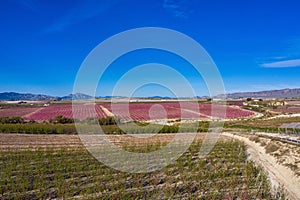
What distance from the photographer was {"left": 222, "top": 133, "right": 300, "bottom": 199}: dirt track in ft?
32.6

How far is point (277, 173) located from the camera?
1200 centimetres

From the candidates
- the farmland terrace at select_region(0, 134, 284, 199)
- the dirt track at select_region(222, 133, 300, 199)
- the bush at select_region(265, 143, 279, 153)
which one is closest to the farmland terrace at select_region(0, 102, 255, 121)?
the bush at select_region(265, 143, 279, 153)

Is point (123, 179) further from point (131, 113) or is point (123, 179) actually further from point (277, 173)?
point (131, 113)

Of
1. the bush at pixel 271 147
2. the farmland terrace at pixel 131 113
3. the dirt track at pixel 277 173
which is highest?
the farmland terrace at pixel 131 113

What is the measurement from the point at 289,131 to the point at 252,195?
1844 centimetres

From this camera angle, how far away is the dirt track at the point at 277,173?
32.6ft

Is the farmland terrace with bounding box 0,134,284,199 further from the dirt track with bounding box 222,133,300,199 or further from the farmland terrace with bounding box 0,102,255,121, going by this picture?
the farmland terrace with bounding box 0,102,255,121

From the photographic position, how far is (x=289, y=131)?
993 inches

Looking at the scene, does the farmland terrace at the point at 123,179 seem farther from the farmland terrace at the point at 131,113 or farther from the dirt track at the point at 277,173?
the farmland terrace at the point at 131,113

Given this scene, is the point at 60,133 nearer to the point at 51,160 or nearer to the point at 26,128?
the point at 26,128

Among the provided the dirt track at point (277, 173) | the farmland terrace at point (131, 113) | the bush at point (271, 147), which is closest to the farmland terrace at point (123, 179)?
the dirt track at point (277, 173)

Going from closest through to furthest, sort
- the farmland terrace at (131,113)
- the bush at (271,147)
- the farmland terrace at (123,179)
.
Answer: the farmland terrace at (123,179)
the bush at (271,147)
the farmland terrace at (131,113)

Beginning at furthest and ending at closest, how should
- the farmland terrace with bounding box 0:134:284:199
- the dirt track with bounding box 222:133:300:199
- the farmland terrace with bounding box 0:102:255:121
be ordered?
1. the farmland terrace with bounding box 0:102:255:121
2. the dirt track with bounding box 222:133:300:199
3. the farmland terrace with bounding box 0:134:284:199

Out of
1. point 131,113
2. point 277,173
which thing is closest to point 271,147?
point 277,173
